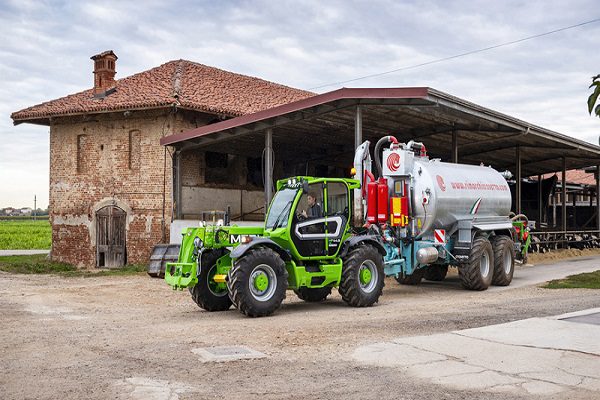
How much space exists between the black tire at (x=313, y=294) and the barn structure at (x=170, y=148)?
7.05 metres

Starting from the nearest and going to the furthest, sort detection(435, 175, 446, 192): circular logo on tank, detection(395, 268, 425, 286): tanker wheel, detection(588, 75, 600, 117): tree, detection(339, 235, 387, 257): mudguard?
1. detection(588, 75, 600, 117): tree
2. detection(339, 235, 387, 257): mudguard
3. detection(435, 175, 446, 192): circular logo on tank
4. detection(395, 268, 425, 286): tanker wheel

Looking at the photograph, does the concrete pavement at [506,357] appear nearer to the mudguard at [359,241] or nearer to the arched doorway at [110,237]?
the mudguard at [359,241]

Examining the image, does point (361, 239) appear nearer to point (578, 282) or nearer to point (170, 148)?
point (578, 282)

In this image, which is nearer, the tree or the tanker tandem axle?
the tree

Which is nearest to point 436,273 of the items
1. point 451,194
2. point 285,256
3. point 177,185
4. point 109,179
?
point 451,194

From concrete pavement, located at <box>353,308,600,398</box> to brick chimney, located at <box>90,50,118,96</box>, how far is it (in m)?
21.1

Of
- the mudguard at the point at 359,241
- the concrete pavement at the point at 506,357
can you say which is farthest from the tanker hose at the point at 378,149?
the concrete pavement at the point at 506,357

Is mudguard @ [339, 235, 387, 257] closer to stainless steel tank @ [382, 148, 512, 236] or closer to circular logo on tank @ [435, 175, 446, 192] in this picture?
stainless steel tank @ [382, 148, 512, 236]

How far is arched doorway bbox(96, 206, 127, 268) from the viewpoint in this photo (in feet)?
80.0

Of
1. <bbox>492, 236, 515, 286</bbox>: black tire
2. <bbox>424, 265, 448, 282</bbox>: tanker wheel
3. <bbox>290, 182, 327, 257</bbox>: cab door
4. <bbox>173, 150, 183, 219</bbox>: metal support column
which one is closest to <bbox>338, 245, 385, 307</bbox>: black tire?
<bbox>290, 182, 327, 257</bbox>: cab door

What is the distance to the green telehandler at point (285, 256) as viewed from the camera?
1106 cm

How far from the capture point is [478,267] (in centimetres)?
1528

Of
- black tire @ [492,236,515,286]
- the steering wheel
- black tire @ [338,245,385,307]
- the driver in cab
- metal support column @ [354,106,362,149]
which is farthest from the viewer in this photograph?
metal support column @ [354,106,362,149]

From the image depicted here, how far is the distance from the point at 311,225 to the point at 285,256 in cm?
79
